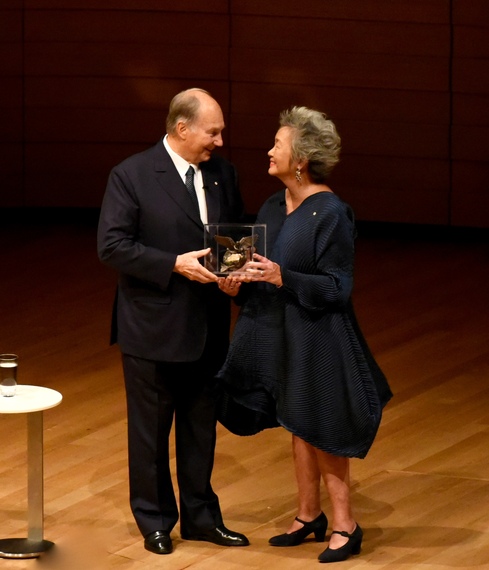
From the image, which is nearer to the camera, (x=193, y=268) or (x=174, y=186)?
(x=193, y=268)

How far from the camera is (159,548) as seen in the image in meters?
4.36

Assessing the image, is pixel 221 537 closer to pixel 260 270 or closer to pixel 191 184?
pixel 260 270

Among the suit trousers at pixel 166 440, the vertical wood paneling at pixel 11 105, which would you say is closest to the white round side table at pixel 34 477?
the suit trousers at pixel 166 440

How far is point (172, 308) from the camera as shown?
4.32 m

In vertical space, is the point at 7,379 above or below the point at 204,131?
below

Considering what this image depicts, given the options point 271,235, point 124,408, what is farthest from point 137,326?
point 124,408

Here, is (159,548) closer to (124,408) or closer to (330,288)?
(330,288)

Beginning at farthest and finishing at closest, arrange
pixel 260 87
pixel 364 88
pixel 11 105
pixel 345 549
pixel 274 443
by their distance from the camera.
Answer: pixel 11 105 < pixel 260 87 < pixel 364 88 < pixel 274 443 < pixel 345 549

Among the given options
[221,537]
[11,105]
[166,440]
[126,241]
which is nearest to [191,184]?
[126,241]

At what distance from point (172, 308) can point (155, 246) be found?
210 mm

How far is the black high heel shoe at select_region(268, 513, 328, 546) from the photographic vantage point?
444cm

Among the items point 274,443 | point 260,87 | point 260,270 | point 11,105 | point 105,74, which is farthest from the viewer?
point 11,105

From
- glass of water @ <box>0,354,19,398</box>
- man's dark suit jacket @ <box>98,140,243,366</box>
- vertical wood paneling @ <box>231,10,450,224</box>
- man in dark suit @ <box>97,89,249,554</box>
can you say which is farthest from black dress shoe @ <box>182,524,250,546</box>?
vertical wood paneling @ <box>231,10,450,224</box>

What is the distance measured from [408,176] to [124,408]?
3947 mm
